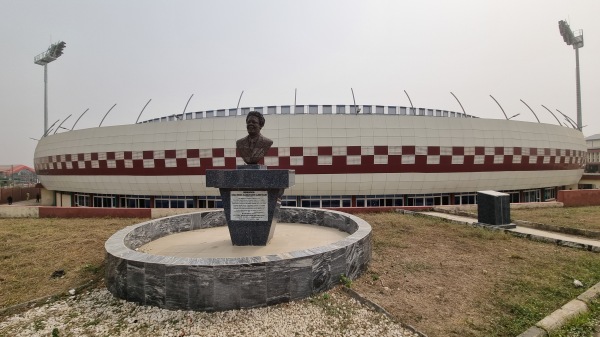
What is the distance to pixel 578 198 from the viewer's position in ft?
58.0

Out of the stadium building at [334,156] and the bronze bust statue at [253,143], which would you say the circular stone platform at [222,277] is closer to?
the bronze bust statue at [253,143]

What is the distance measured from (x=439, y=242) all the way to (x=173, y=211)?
13.5m

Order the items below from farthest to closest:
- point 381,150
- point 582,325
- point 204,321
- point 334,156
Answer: point 381,150, point 334,156, point 204,321, point 582,325

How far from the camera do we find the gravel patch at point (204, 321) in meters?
4.32

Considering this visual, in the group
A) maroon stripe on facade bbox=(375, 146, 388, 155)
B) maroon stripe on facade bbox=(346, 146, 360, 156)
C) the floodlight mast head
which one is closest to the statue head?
maroon stripe on facade bbox=(346, 146, 360, 156)

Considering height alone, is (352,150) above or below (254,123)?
below

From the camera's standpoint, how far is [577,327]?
169 inches

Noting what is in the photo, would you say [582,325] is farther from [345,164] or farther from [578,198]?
[578,198]

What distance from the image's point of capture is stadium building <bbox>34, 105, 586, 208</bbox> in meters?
20.5

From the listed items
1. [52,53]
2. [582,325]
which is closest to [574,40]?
[582,325]

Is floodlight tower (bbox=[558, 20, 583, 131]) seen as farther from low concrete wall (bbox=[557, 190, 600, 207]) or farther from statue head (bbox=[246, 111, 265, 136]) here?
statue head (bbox=[246, 111, 265, 136])

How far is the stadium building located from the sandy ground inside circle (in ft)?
35.2

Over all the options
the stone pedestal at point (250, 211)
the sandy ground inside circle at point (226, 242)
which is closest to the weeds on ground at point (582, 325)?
the sandy ground inside circle at point (226, 242)

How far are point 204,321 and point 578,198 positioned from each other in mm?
23028
